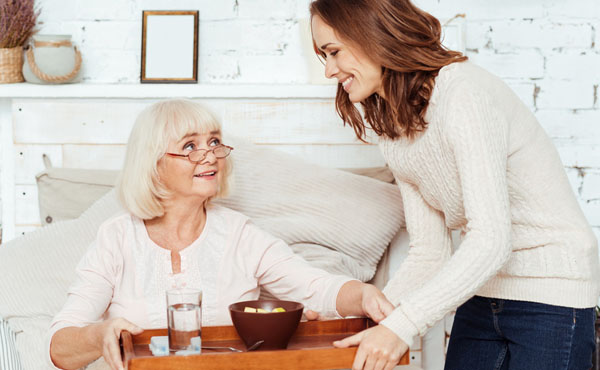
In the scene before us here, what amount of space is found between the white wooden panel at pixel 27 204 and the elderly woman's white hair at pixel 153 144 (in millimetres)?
855

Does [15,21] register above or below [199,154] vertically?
above

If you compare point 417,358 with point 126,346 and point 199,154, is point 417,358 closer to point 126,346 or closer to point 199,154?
point 199,154

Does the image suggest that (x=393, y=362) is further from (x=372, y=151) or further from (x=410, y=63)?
(x=372, y=151)

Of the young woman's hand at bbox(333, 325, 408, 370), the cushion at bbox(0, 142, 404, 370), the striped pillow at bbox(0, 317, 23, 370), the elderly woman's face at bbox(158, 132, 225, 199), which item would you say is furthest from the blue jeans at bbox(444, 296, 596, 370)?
the striped pillow at bbox(0, 317, 23, 370)

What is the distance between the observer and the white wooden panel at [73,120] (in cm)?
223

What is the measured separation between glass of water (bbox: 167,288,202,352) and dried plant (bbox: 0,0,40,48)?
1.48 metres

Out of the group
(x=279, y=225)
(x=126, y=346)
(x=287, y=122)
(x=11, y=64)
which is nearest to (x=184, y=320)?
(x=126, y=346)

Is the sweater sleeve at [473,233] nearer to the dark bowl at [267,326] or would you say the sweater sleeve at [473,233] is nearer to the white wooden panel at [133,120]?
the dark bowl at [267,326]

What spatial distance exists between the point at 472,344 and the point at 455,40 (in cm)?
109

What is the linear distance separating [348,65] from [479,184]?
1.17 ft

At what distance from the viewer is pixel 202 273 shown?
60.1 inches

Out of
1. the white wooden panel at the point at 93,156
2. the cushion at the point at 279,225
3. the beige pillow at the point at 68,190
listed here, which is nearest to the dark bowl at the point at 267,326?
the cushion at the point at 279,225

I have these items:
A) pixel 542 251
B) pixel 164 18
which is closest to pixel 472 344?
pixel 542 251

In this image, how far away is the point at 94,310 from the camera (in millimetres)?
1401
